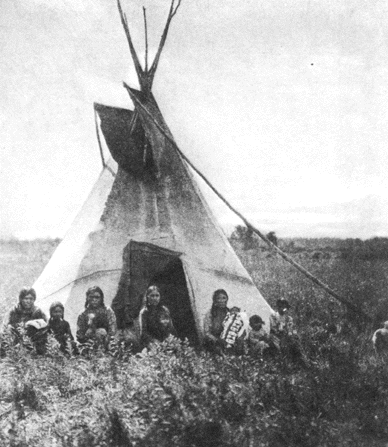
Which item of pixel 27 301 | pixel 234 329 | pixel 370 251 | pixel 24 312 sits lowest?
pixel 234 329

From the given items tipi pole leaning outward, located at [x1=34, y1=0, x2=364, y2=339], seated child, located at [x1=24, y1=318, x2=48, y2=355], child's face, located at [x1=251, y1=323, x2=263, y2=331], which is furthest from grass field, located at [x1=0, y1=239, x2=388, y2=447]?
tipi pole leaning outward, located at [x1=34, y1=0, x2=364, y2=339]

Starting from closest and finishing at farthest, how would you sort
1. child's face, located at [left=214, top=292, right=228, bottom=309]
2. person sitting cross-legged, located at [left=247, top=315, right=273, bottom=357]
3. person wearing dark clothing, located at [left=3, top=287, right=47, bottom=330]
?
person sitting cross-legged, located at [left=247, top=315, right=273, bottom=357], person wearing dark clothing, located at [left=3, top=287, right=47, bottom=330], child's face, located at [left=214, top=292, right=228, bottom=309]

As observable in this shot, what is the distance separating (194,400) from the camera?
3236 millimetres

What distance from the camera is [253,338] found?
510 centimetres

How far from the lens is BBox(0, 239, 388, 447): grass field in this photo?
306cm

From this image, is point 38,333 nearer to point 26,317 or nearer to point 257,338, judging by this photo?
point 26,317

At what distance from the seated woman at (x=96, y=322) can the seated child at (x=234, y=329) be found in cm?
127

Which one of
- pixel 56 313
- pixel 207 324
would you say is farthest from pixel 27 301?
pixel 207 324

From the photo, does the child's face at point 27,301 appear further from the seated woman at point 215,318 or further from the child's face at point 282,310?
the child's face at point 282,310

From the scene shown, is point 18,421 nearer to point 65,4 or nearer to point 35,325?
point 35,325

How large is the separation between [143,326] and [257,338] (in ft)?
4.30

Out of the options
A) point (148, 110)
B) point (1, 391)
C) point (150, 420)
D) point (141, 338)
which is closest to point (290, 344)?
point (141, 338)

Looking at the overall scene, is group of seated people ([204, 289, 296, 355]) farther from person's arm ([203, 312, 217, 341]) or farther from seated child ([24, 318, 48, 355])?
seated child ([24, 318, 48, 355])

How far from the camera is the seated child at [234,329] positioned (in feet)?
16.4
